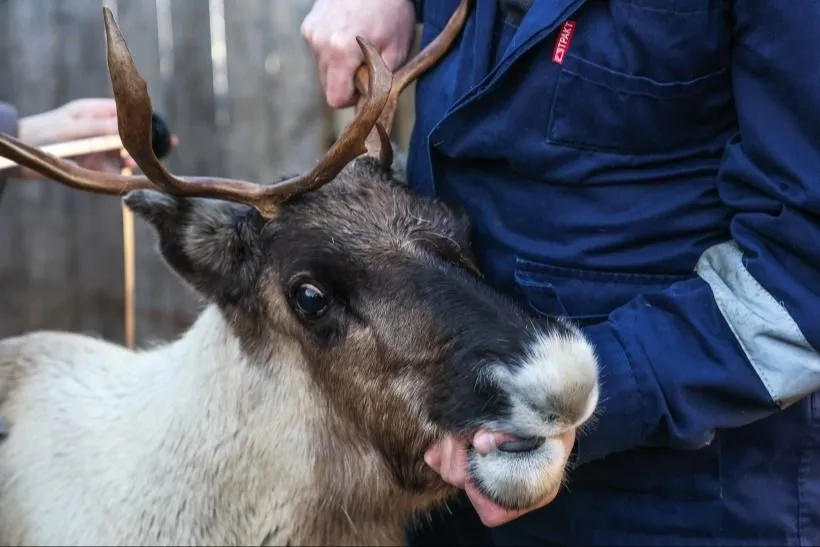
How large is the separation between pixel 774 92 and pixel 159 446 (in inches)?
69.7

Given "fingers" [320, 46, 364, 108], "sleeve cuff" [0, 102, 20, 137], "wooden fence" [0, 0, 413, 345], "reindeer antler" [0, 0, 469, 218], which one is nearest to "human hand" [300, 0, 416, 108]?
"fingers" [320, 46, 364, 108]

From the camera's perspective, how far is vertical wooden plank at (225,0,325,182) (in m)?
5.39

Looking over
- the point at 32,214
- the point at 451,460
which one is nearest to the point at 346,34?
the point at 451,460

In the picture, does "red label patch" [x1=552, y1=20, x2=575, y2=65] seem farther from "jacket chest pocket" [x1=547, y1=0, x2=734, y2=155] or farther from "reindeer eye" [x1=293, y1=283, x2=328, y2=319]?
"reindeer eye" [x1=293, y1=283, x2=328, y2=319]

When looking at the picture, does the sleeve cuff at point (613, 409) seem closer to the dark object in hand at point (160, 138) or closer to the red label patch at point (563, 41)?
the red label patch at point (563, 41)

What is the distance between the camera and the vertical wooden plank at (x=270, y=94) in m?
5.39

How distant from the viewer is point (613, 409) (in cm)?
200

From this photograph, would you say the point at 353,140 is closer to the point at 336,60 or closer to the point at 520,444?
the point at 336,60

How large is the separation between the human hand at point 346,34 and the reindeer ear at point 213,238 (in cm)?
43

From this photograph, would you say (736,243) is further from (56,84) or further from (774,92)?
(56,84)

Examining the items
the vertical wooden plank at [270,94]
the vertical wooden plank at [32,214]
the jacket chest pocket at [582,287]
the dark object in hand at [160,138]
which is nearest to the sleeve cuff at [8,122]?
the dark object in hand at [160,138]

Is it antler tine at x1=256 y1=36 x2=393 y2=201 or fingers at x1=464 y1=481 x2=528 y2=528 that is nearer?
fingers at x1=464 y1=481 x2=528 y2=528

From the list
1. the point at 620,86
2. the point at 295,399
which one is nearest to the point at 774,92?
the point at 620,86

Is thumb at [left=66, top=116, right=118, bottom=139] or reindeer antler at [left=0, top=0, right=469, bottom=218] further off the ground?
reindeer antler at [left=0, top=0, right=469, bottom=218]
